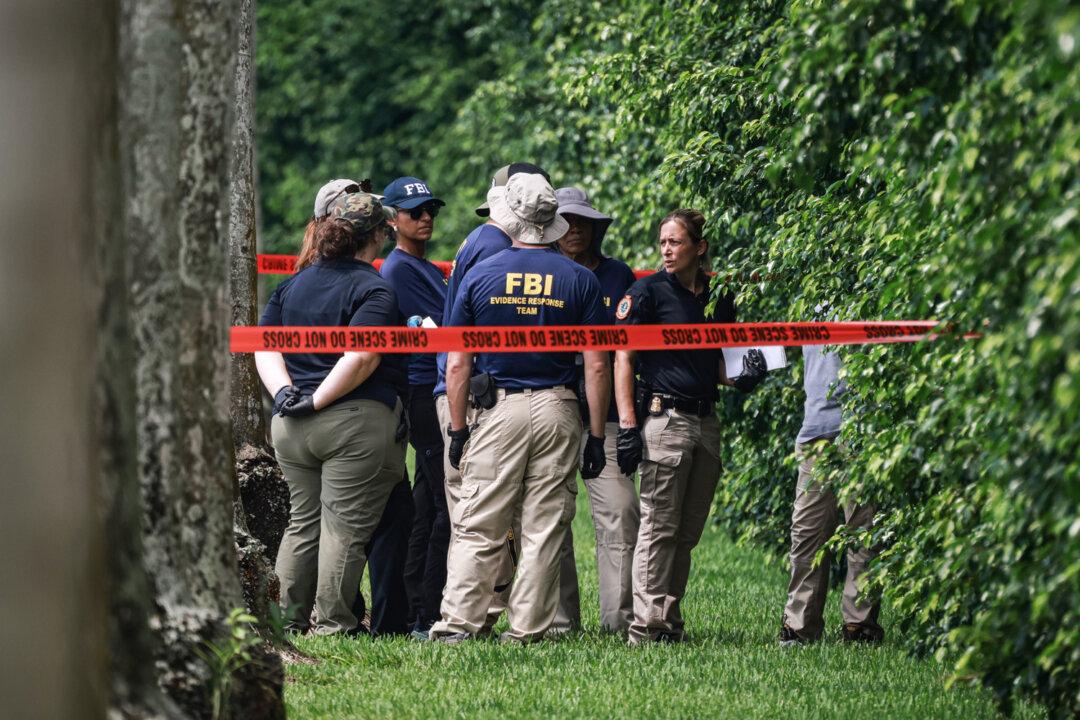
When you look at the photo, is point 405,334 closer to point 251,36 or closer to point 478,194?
point 251,36

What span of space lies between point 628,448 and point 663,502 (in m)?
0.35

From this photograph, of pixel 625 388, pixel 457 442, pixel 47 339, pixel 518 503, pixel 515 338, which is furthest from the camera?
pixel 625 388

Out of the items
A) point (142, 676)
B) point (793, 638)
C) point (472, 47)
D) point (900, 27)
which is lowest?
point (793, 638)

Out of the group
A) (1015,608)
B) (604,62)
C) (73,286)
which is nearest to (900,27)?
(1015,608)

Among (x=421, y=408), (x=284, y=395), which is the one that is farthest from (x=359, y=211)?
(x=421, y=408)

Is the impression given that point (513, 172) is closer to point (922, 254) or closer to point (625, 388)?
point (625, 388)

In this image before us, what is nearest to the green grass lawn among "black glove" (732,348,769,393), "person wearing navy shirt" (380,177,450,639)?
"person wearing navy shirt" (380,177,450,639)

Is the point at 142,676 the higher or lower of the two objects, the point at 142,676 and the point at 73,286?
the lower

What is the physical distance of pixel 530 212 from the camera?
25.5ft

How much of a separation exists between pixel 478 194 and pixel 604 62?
13.1 metres

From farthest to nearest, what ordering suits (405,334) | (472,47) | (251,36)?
(472,47) < (251,36) < (405,334)

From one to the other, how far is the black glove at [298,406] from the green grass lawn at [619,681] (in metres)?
1.08

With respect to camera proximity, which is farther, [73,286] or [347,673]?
[347,673]

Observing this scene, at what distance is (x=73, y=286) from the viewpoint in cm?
387
